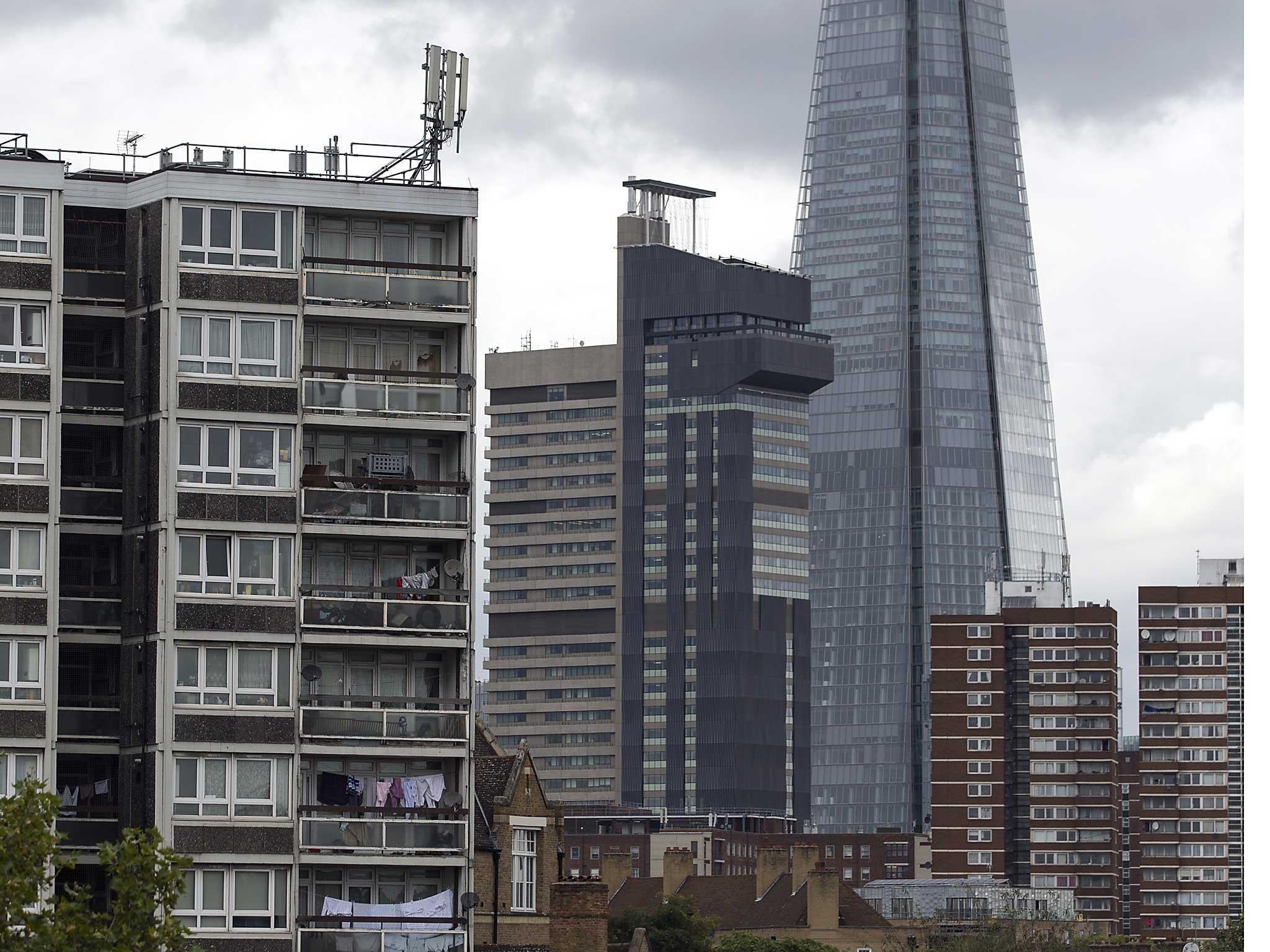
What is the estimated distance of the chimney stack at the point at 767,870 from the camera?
625 feet

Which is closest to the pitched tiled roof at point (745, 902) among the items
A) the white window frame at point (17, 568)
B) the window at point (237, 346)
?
the window at point (237, 346)

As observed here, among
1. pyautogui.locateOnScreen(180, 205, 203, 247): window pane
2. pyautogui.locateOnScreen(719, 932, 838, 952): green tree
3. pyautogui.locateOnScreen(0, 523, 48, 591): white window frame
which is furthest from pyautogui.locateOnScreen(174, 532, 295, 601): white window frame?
pyautogui.locateOnScreen(719, 932, 838, 952): green tree

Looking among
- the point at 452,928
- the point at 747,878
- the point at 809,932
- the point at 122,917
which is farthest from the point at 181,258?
the point at 747,878

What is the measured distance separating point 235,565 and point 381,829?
7.95 metres

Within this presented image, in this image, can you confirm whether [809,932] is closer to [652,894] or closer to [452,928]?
[652,894]

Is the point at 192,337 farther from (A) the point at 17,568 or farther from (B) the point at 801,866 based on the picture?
(B) the point at 801,866

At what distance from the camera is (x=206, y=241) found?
62.8 m

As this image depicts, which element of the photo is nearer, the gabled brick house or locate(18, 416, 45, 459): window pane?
locate(18, 416, 45, 459): window pane

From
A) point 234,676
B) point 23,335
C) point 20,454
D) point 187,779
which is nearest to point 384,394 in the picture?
point 234,676

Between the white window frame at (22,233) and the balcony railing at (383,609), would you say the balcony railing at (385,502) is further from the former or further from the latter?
the white window frame at (22,233)

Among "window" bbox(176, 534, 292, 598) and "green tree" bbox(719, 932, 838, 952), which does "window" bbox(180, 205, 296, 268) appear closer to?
"window" bbox(176, 534, 292, 598)

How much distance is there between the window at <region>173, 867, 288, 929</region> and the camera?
58312 millimetres

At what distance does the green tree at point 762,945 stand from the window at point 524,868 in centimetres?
7888

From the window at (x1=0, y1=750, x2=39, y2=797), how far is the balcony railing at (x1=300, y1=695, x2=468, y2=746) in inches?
269
